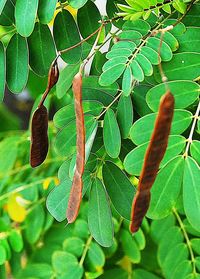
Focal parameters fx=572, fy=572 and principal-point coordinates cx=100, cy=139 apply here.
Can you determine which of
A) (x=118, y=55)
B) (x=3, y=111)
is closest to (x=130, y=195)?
(x=118, y=55)

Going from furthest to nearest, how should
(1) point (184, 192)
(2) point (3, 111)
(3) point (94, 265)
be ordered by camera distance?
(2) point (3, 111), (3) point (94, 265), (1) point (184, 192)

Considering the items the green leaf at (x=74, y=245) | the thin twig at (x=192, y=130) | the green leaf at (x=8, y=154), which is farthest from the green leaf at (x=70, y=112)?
the green leaf at (x=8, y=154)

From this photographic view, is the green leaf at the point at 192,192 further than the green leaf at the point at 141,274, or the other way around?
the green leaf at the point at 141,274

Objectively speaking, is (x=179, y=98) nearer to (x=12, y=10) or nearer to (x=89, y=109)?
(x=89, y=109)

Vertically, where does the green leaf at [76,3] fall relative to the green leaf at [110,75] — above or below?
above

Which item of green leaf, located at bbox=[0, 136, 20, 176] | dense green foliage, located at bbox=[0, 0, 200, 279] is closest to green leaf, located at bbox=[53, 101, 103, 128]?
dense green foliage, located at bbox=[0, 0, 200, 279]

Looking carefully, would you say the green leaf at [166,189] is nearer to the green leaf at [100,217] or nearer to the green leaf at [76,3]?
the green leaf at [100,217]
